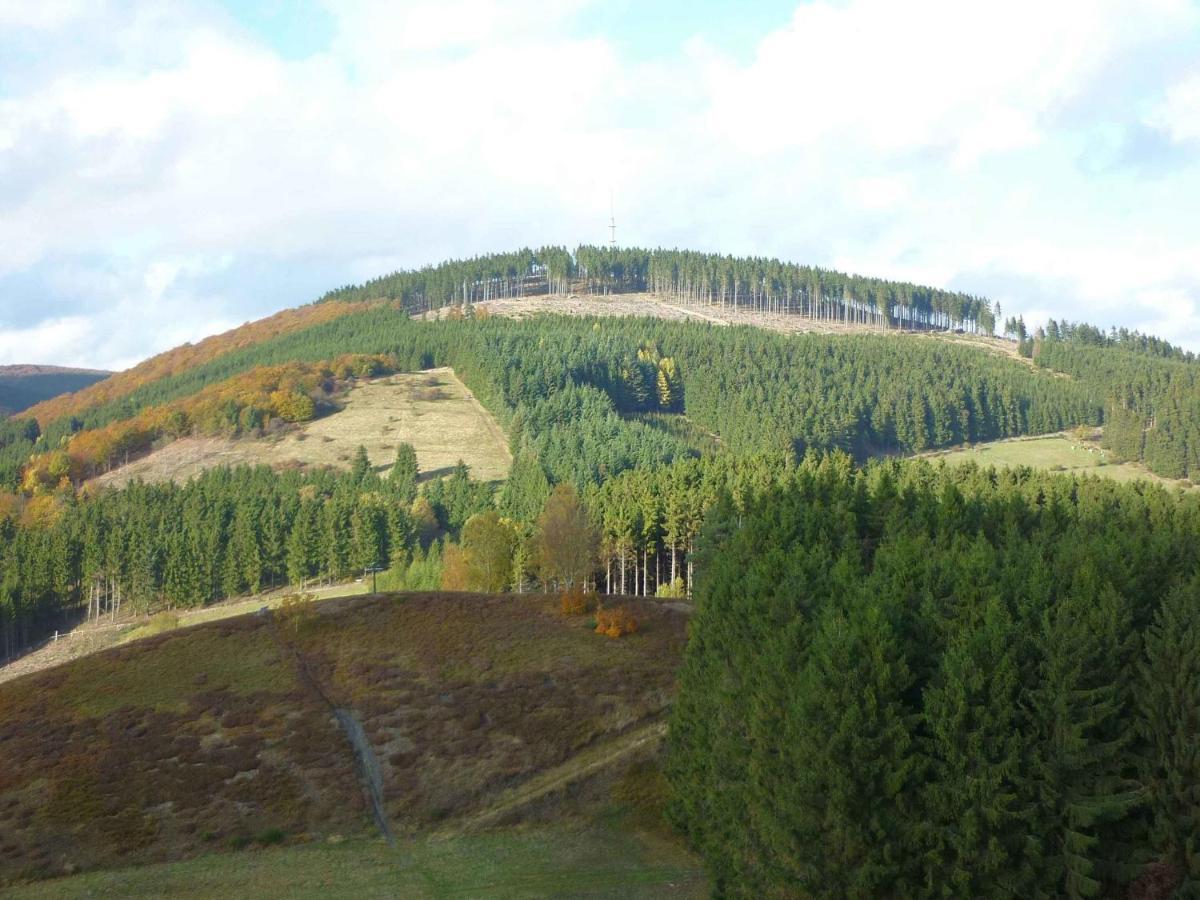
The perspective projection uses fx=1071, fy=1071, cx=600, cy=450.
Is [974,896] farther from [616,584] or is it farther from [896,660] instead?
[616,584]

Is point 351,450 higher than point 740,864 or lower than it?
higher

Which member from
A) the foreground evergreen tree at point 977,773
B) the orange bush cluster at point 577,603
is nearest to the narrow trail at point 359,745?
the orange bush cluster at point 577,603

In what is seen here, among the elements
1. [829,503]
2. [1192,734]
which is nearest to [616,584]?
[829,503]

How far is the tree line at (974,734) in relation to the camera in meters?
40.4

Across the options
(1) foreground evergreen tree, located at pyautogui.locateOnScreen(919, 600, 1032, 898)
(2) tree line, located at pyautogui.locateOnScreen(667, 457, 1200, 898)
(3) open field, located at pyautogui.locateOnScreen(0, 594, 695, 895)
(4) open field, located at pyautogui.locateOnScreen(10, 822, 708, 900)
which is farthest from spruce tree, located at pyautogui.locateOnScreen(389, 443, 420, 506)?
(1) foreground evergreen tree, located at pyautogui.locateOnScreen(919, 600, 1032, 898)

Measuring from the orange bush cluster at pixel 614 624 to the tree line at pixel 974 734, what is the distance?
128 ft

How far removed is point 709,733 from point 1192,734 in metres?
22.5

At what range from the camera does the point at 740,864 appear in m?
47.6

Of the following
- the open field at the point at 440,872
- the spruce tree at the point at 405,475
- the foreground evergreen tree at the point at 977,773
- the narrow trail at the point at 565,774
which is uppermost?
the spruce tree at the point at 405,475

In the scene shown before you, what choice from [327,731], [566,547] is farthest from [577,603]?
[327,731]

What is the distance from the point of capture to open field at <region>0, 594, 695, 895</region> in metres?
62.0

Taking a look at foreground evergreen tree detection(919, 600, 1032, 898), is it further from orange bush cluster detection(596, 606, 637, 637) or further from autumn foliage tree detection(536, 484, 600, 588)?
autumn foliage tree detection(536, 484, 600, 588)

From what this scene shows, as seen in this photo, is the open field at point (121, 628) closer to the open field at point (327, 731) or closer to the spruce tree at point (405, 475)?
the spruce tree at point (405, 475)

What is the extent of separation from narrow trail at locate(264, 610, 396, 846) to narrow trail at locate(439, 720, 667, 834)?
159 inches
